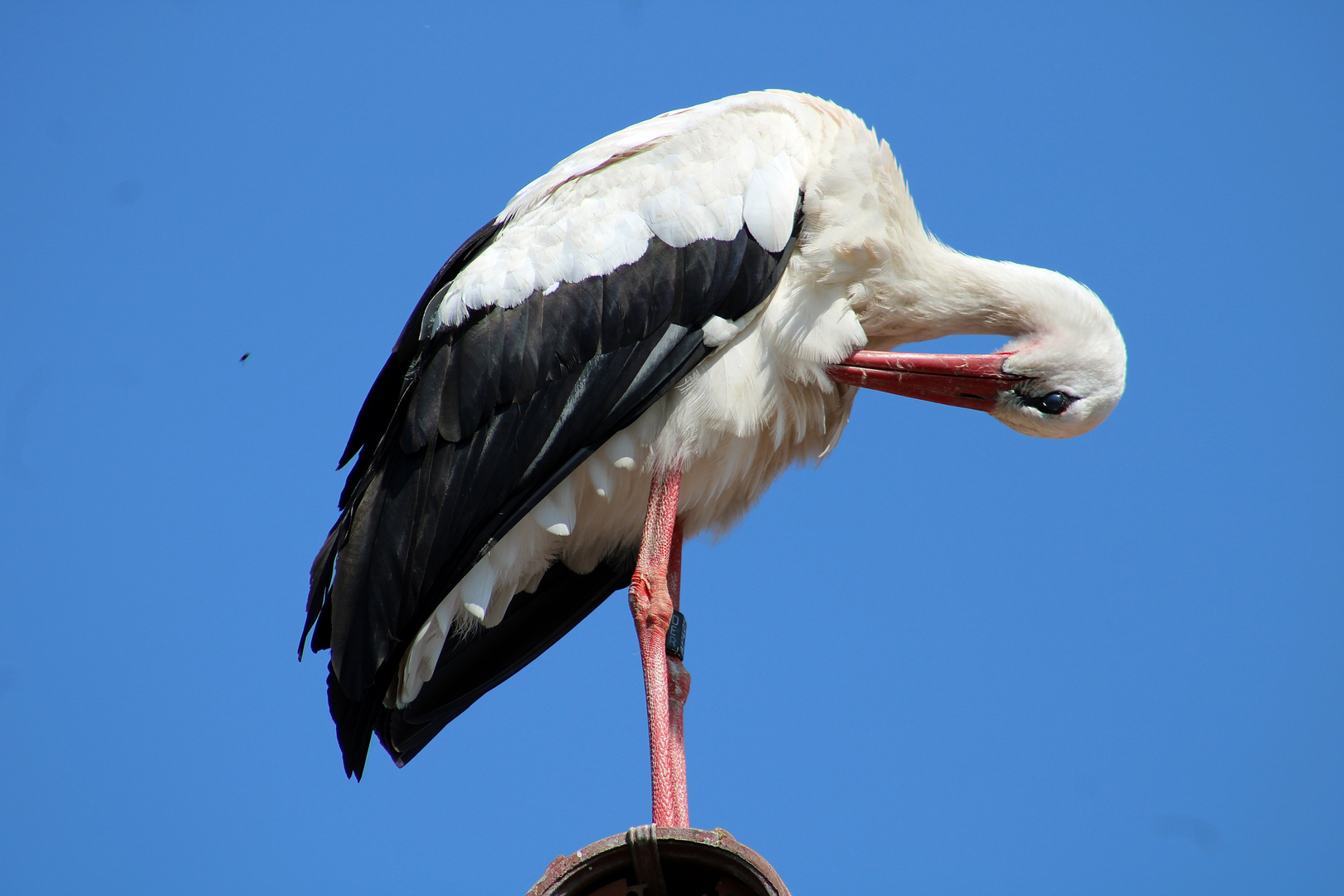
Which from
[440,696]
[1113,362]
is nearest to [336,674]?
[440,696]

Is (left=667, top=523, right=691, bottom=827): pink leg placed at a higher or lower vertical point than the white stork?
lower

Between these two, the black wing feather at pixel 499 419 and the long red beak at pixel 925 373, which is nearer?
the black wing feather at pixel 499 419

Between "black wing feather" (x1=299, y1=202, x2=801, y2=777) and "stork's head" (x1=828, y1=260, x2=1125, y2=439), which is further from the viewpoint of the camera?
"stork's head" (x1=828, y1=260, x2=1125, y2=439)

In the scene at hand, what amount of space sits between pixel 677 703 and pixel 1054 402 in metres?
2.06

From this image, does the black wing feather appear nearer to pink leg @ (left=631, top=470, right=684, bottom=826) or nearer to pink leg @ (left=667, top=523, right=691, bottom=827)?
pink leg @ (left=631, top=470, right=684, bottom=826)

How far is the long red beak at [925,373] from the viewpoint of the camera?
18.0ft

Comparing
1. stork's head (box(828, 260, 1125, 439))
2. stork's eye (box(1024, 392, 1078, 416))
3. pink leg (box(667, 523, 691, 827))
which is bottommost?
pink leg (box(667, 523, 691, 827))

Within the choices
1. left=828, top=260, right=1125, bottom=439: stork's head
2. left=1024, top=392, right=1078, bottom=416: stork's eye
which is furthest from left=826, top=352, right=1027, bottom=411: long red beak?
left=1024, top=392, right=1078, bottom=416: stork's eye

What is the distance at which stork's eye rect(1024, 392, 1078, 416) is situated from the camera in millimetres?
5477

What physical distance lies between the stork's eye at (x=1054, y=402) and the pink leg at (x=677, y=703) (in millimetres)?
1704

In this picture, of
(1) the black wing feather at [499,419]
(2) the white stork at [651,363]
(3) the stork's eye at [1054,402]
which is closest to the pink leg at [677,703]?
(2) the white stork at [651,363]

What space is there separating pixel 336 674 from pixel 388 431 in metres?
1.04

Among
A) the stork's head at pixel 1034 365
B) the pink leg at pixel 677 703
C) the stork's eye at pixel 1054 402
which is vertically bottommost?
the pink leg at pixel 677 703

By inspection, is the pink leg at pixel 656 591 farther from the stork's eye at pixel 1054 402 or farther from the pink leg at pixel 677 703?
the stork's eye at pixel 1054 402
